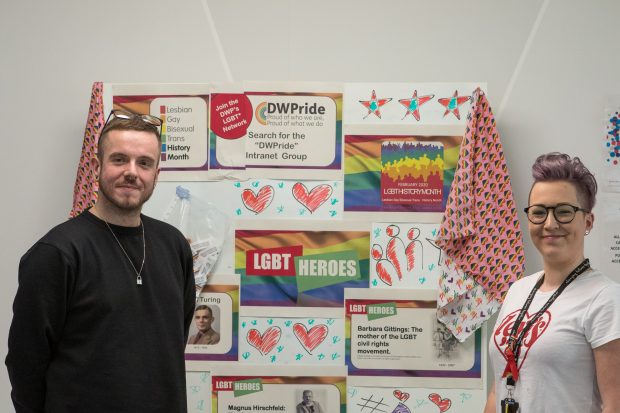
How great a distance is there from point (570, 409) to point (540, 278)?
0.36 metres

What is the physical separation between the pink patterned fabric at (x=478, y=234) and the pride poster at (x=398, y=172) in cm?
7

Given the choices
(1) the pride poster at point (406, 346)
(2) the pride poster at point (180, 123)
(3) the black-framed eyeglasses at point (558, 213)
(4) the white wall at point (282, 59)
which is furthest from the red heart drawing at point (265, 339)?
(3) the black-framed eyeglasses at point (558, 213)

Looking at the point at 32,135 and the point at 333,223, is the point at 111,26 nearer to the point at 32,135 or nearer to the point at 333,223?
the point at 32,135

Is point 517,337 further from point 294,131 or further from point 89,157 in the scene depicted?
point 89,157

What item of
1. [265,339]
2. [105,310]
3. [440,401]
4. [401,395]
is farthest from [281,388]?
[105,310]

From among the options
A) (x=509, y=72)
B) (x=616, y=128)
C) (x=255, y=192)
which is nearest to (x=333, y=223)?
(x=255, y=192)

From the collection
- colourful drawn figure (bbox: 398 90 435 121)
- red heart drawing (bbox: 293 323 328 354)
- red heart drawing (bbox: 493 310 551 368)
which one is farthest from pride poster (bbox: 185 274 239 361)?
red heart drawing (bbox: 493 310 551 368)

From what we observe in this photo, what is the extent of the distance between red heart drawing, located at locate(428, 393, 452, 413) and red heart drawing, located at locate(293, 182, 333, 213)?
2.86ft

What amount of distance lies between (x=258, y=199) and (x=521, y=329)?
1.29 metres

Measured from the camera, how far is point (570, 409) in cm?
156

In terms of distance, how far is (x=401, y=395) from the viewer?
2609 millimetres

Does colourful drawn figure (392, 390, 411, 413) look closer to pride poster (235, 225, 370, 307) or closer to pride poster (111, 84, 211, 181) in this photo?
pride poster (235, 225, 370, 307)

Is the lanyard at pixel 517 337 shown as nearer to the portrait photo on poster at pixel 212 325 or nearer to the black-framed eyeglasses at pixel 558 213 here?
the black-framed eyeglasses at pixel 558 213

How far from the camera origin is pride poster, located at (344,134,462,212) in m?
2.64
